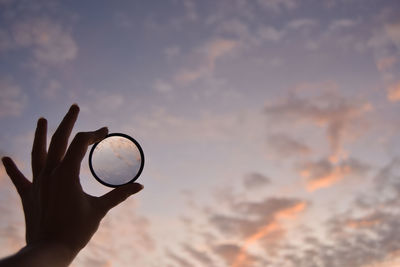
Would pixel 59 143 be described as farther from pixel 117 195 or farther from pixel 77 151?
pixel 117 195

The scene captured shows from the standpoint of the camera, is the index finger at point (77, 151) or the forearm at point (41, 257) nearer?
the forearm at point (41, 257)

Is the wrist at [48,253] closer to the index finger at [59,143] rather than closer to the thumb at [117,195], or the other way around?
the thumb at [117,195]

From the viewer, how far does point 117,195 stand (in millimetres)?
3658

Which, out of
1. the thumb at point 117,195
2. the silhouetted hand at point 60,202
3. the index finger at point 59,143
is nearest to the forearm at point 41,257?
the silhouetted hand at point 60,202

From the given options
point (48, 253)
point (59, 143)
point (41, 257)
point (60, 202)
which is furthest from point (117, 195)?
point (41, 257)

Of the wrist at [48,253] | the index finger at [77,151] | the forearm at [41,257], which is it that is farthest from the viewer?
the index finger at [77,151]

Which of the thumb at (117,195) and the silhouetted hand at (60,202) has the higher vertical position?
the thumb at (117,195)

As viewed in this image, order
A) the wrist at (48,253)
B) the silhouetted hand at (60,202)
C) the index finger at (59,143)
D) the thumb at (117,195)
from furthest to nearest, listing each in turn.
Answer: the thumb at (117,195) → the index finger at (59,143) → the silhouetted hand at (60,202) → the wrist at (48,253)

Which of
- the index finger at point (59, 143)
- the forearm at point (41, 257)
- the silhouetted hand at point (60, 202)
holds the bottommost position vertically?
the forearm at point (41, 257)

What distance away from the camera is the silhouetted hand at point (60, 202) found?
111 inches

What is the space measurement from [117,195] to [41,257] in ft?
4.06

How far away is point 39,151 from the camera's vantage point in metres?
3.65

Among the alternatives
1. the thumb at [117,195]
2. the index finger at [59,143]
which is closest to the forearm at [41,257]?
the thumb at [117,195]

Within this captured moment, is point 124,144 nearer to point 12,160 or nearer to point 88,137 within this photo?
point 12,160
